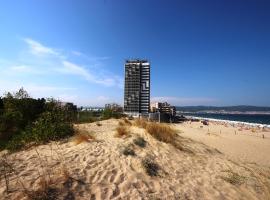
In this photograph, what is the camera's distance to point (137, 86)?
96312mm

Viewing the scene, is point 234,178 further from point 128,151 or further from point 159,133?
point 159,133

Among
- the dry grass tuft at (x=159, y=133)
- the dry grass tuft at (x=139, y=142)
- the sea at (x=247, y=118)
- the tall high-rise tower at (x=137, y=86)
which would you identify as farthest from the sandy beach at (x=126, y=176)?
the tall high-rise tower at (x=137, y=86)

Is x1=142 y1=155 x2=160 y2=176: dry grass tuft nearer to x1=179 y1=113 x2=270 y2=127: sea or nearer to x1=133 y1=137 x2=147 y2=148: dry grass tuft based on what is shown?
x1=133 y1=137 x2=147 y2=148: dry grass tuft

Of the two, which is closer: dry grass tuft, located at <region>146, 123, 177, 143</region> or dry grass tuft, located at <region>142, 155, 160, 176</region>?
dry grass tuft, located at <region>142, 155, 160, 176</region>

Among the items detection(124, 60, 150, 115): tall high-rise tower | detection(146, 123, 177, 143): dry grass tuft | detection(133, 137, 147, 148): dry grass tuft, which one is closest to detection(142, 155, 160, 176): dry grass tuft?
detection(133, 137, 147, 148): dry grass tuft

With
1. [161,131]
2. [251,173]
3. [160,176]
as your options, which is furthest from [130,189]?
[161,131]

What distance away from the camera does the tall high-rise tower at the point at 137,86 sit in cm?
9544

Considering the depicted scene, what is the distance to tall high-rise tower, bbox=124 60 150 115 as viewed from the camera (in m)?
95.4

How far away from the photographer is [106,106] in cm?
3597

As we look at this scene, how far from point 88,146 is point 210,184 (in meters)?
4.94

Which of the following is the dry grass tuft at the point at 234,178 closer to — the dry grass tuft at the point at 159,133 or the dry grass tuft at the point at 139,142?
the dry grass tuft at the point at 139,142

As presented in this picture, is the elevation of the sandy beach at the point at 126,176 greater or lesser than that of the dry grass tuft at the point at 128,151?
lesser

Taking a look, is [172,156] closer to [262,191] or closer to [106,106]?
[262,191]

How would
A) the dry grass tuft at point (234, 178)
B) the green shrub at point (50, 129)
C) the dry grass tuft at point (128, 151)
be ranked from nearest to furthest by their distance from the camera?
the dry grass tuft at point (234, 178) → the dry grass tuft at point (128, 151) → the green shrub at point (50, 129)
